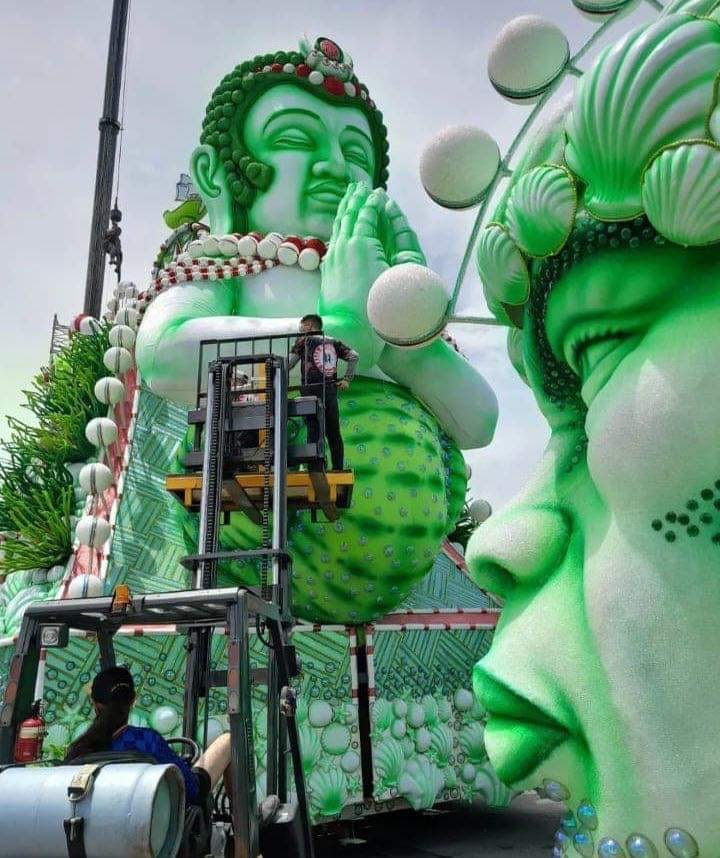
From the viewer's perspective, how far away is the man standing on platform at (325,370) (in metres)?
3.83

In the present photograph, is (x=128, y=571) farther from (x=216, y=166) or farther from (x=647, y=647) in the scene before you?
(x=647, y=647)

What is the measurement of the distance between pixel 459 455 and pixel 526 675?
12.5ft

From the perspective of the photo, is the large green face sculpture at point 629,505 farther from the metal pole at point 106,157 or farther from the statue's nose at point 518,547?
the metal pole at point 106,157

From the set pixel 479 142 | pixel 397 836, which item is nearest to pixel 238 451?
pixel 479 142

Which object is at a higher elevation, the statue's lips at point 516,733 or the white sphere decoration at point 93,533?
the white sphere decoration at point 93,533

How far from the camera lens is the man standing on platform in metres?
3.83

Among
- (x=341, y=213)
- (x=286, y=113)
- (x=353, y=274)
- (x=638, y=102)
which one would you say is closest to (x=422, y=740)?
(x=353, y=274)

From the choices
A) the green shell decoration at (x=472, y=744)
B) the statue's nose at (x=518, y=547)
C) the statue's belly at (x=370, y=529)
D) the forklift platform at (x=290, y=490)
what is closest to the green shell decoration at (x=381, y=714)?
the statue's belly at (x=370, y=529)

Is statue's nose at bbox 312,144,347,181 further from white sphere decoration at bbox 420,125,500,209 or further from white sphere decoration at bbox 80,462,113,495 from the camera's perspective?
white sphere decoration at bbox 420,125,500,209

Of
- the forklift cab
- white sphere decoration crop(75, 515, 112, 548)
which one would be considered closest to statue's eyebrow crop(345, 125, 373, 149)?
white sphere decoration crop(75, 515, 112, 548)

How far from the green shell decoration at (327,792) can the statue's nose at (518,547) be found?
3.00 metres

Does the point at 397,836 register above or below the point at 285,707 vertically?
below

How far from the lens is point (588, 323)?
1.65 m

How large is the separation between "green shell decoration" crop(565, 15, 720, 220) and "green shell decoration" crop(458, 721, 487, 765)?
4282mm
